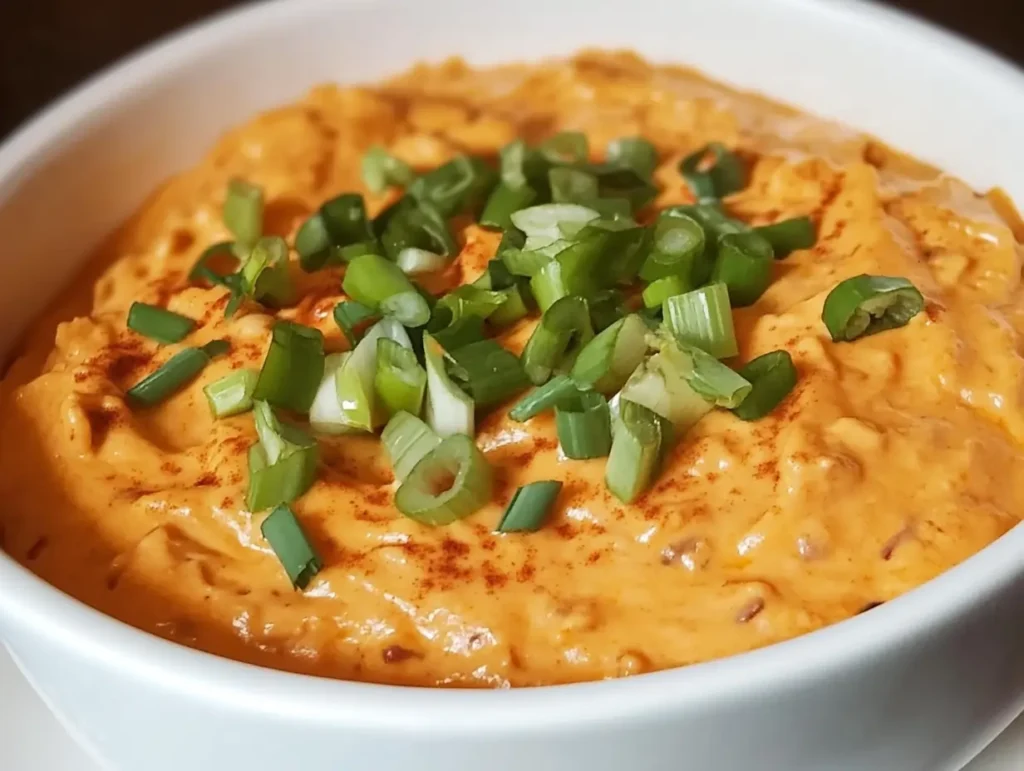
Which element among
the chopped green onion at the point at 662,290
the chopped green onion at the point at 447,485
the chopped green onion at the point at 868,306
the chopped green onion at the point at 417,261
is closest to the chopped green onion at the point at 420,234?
the chopped green onion at the point at 417,261

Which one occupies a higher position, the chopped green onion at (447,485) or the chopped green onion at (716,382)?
the chopped green onion at (716,382)

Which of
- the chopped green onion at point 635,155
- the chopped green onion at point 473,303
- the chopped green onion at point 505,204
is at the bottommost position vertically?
the chopped green onion at point 635,155

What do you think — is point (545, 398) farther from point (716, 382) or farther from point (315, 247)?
point (315, 247)

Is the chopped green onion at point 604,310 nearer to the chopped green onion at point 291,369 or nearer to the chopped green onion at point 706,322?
the chopped green onion at point 706,322

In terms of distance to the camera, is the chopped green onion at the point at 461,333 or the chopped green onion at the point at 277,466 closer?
the chopped green onion at the point at 277,466

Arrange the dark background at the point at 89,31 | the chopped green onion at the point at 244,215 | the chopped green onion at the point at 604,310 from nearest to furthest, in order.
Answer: the chopped green onion at the point at 604,310 < the chopped green onion at the point at 244,215 < the dark background at the point at 89,31

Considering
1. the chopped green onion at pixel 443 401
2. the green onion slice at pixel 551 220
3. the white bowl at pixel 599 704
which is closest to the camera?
the white bowl at pixel 599 704
